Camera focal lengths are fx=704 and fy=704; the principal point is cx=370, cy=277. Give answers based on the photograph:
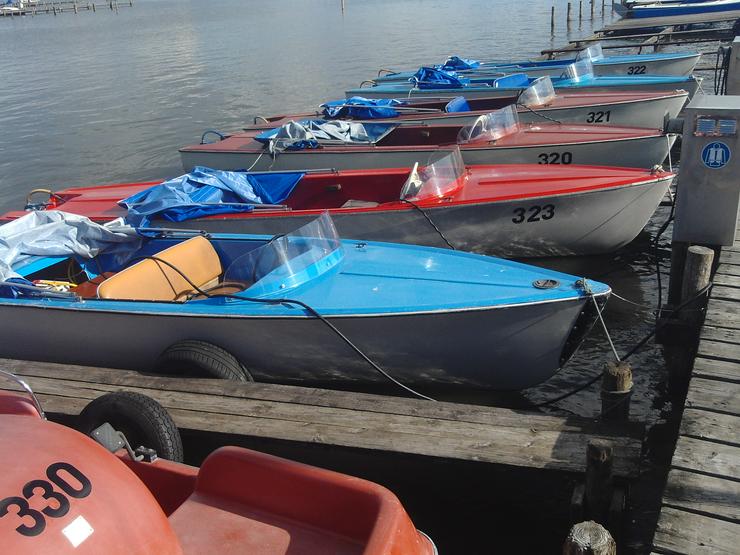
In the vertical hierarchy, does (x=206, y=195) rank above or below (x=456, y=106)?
below

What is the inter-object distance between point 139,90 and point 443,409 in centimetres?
2318

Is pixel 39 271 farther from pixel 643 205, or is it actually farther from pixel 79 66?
pixel 79 66

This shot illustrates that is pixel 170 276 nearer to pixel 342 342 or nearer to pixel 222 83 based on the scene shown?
pixel 342 342

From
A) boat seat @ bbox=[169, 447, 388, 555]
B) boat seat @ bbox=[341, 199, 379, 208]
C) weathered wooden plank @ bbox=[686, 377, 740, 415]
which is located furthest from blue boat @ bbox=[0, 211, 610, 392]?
boat seat @ bbox=[169, 447, 388, 555]

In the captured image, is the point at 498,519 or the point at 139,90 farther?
the point at 139,90

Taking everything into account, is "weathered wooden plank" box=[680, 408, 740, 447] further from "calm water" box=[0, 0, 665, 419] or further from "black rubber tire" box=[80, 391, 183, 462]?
"black rubber tire" box=[80, 391, 183, 462]

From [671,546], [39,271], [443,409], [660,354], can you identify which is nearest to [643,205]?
[660,354]

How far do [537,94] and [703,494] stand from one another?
29.6 ft

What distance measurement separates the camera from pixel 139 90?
81.0ft

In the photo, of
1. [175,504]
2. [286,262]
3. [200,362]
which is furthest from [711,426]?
[200,362]

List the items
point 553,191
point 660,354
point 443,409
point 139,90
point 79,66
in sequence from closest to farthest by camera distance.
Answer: point 443,409 < point 660,354 < point 553,191 < point 139,90 < point 79,66

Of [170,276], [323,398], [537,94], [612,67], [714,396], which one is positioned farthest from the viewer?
[612,67]

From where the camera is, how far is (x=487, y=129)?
31.4 feet

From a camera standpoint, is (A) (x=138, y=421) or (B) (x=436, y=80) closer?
(A) (x=138, y=421)
